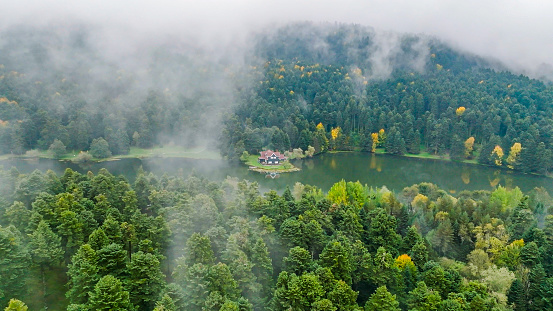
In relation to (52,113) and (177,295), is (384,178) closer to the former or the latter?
(177,295)

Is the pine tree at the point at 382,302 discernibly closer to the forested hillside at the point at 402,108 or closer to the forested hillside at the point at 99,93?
the forested hillside at the point at 402,108

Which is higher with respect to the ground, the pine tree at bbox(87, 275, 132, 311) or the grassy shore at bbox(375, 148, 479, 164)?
the pine tree at bbox(87, 275, 132, 311)

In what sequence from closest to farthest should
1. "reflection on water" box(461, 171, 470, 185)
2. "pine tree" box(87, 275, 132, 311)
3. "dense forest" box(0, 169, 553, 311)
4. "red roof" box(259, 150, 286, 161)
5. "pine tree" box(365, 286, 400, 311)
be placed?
1. "pine tree" box(87, 275, 132, 311)
2. "dense forest" box(0, 169, 553, 311)
3. "pine tree" box(365, 286, 400, 311)
4. "reflection on water" box(461, 171, 470, 185)
5. "red roof" box(259, 150, 286, 161)

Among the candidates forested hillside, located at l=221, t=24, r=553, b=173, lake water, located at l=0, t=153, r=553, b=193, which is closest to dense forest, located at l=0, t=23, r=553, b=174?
forested hillside, located at l=221, t=24, r=553, b=173

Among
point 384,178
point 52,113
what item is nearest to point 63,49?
point 52,113

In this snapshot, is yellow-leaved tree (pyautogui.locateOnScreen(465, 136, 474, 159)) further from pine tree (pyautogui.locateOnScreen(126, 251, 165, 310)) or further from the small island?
pine tree (pyautogui.locateOnScreen(126, 251, 165, 310))

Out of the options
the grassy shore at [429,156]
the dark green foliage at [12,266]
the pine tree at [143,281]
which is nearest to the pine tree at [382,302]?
the pine tree at [143,281]

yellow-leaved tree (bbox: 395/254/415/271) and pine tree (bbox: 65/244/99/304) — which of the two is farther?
yellow-leaved tree (bbox: 395/254/415/271)
